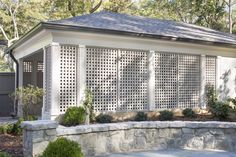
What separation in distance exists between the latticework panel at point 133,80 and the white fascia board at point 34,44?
8.22 ft

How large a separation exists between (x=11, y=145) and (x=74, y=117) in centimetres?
251

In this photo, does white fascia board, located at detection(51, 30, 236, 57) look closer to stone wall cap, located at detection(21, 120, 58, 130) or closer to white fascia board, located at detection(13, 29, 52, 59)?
white fascia board, located at detection(13, 29, 52, 59)

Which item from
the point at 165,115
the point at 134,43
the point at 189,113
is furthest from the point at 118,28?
the point at 189,113

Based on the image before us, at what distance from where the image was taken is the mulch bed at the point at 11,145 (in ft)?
19.6

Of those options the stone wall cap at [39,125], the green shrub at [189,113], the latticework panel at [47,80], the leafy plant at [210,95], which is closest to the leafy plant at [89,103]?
the latticework panel at [47,80]

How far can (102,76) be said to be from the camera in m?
10.4

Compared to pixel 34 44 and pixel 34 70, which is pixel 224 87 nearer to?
pixel 34 44

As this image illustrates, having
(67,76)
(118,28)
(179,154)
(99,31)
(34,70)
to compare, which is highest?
(118,28)

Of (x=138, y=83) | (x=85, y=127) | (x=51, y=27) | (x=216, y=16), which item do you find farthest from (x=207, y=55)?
(x=216, y=16)

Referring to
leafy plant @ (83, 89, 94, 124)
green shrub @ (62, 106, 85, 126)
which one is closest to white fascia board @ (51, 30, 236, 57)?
leafy plant @ (83, 89, 94, 124)

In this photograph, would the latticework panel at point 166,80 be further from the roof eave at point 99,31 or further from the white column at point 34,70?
the white column at point 34,70

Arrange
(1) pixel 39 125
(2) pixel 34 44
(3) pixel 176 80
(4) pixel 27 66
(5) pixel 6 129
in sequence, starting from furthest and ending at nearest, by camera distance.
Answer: (4) pixel 27 66 < (3) pixel 176 80 < (2) pixel 34 44 < (5) pixel 6 129 < (1) pixel 39 125

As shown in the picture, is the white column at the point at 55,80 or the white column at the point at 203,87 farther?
the white column at the point at 203,87

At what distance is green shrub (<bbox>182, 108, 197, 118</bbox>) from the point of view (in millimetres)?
11136
